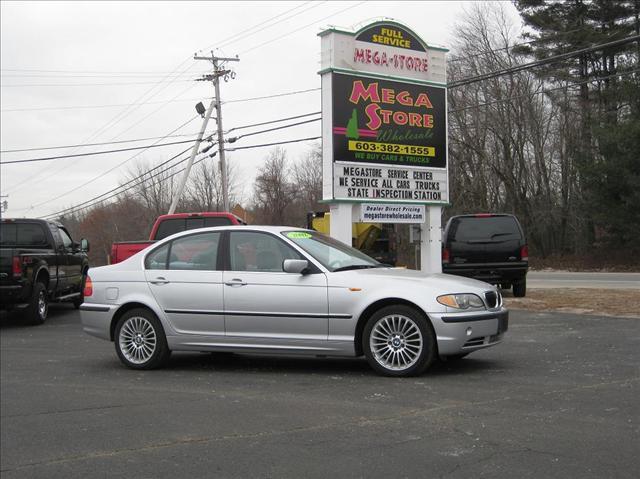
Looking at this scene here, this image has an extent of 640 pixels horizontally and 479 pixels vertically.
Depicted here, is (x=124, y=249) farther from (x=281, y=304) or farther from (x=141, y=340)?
(x=281, y=304)

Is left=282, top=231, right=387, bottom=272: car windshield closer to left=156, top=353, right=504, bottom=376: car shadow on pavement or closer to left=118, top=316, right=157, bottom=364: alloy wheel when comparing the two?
left=156, top=353, right=504, bottom=376: car shadow on pavement

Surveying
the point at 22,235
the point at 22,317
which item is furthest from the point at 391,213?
the point at 22,317

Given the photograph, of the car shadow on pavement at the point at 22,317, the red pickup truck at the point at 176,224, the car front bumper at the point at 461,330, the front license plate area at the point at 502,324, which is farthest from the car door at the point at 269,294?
the car shadow on pavement at the point at 22,317

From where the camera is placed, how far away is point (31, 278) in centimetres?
1326

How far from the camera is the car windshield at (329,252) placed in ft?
25.0

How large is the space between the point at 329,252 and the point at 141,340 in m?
2.44

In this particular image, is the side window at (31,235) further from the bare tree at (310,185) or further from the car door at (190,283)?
the bare tree at (310,185)

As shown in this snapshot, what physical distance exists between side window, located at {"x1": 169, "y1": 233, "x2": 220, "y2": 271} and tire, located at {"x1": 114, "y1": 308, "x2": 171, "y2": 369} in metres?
0.70

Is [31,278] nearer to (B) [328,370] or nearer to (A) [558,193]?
(B) [328,370]

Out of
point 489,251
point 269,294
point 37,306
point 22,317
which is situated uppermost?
point 489,251

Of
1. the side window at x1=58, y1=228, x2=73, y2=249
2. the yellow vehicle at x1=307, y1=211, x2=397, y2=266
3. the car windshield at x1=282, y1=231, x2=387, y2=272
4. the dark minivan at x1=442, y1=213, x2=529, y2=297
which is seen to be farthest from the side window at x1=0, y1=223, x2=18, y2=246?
the dark minivan at x1=442, y1=213, x2=529, y2=297

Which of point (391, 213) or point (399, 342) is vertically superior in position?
point (391, 213)

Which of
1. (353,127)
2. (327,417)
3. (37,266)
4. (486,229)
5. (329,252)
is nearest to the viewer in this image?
(327,417)

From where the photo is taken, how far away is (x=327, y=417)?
224 inches
